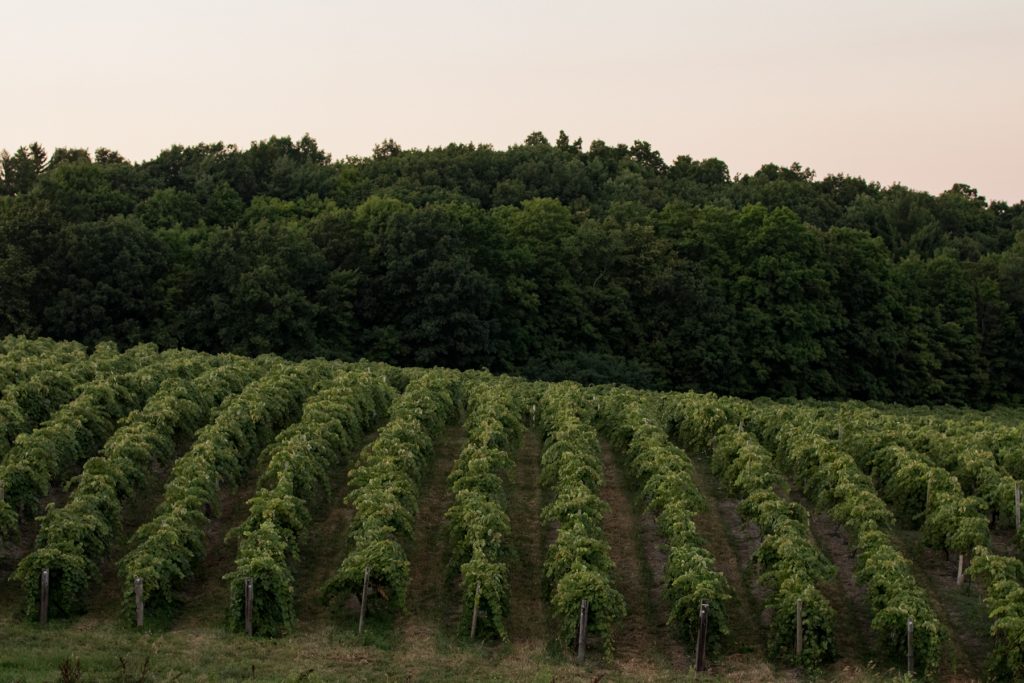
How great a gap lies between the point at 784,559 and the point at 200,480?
39.2 feet

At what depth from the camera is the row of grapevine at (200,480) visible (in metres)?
21.5

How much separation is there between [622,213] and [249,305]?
25647 mm

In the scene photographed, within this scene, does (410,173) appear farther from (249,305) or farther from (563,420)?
(563,420)

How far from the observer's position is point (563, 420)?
32844 mm

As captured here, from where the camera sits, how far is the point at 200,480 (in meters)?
25.1

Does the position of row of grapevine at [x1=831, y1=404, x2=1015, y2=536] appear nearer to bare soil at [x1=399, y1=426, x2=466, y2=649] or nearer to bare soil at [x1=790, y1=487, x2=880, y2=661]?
bare soil at [x1=790, y1=487, x2=880, y2=661]

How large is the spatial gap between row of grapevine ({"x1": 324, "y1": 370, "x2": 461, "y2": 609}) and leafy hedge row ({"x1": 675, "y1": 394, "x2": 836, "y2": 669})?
6794 millimetres

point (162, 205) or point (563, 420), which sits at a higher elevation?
point (162, 205)

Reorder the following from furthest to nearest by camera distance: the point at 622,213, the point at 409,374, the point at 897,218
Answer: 1. the point at 897,218
2. the point at 622,213
3. the point at 409,374

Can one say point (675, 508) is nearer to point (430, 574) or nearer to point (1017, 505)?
point (430, 574)

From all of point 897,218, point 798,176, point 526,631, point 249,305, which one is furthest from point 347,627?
point 798,176

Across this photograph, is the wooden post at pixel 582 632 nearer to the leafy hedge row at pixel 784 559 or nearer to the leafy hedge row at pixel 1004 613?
the leafy hedge row at pixel 784 559

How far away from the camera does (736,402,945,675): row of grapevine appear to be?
20.5 metres

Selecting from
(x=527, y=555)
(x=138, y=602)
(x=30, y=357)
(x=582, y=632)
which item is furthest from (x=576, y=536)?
(x=30, y=357)
